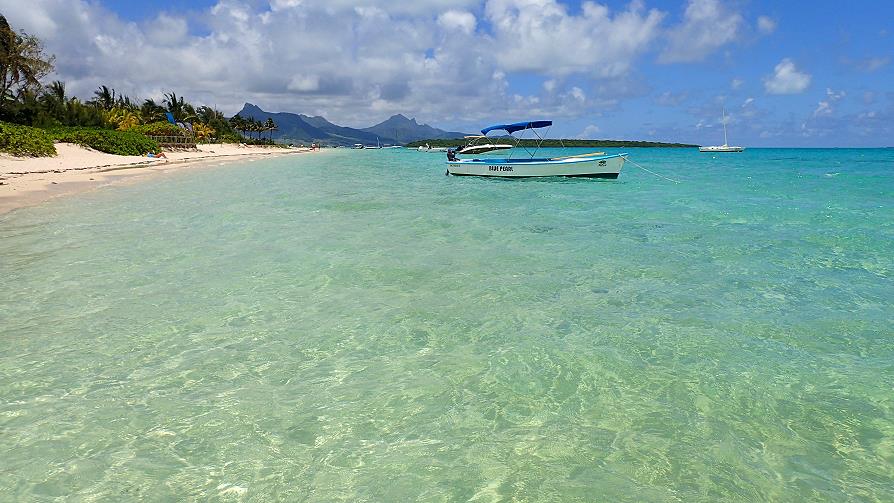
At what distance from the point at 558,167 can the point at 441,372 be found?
93.6 feet

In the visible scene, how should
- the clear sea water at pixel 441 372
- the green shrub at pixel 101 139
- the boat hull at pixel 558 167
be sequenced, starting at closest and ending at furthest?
the clear sea water at pixel 441 372
the boat hull at pixel 558 167
the green shrub at pixel 101 139

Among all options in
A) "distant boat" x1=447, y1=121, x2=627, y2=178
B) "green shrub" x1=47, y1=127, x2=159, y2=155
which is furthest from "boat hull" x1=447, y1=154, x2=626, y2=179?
"green shrub" x1=47, y1=127, x2=159, y2=155

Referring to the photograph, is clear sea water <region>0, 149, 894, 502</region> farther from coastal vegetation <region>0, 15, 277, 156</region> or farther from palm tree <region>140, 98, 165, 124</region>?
palm tree <region>140, 98, 165, 124</region>

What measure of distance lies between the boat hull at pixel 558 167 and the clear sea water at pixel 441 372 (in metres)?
20.8

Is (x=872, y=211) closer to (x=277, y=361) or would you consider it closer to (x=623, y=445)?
(x=623, y=445)

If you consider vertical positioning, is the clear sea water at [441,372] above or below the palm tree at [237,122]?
below

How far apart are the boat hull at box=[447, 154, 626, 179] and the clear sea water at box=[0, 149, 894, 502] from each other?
2078cm

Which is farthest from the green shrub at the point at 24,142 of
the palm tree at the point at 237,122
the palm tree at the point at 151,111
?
the palm tree at the point at 237,122

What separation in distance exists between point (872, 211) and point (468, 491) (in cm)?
2336

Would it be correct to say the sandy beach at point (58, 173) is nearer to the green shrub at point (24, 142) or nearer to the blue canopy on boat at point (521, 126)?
the green shrub at point (24, 142)

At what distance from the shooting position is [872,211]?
793 inches

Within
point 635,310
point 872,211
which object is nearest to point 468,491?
point 635,310

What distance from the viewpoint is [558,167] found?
32.4 meters

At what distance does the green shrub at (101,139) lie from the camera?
43.9 meters
